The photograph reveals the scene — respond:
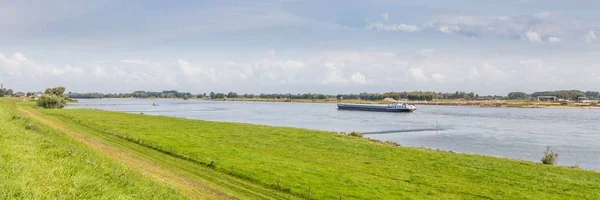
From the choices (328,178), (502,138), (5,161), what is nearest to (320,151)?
(328,178)

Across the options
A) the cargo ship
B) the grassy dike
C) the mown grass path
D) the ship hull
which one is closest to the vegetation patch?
the grassy dike

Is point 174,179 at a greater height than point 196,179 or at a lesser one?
greater

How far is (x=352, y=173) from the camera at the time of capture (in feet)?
92.1

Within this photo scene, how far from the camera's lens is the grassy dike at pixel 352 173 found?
23578mm

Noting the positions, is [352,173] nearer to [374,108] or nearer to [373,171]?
[373,171]

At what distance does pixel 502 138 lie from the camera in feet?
202

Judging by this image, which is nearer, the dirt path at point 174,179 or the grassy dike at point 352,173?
the dirt path at point 174,179

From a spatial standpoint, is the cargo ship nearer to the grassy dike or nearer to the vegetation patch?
the vegetation patch

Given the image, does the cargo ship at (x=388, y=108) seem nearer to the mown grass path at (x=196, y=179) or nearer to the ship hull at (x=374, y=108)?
the ship hull at (x=374, y=108)

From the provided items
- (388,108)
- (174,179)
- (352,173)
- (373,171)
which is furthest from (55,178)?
(388,108)

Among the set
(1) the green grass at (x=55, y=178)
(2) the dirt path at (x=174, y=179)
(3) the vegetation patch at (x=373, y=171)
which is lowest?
(3) the vegetation patch at (x=373, y=171)

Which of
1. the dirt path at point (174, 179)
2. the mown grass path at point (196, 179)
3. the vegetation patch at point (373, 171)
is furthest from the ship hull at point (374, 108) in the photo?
the dirt path at point (174, 179)

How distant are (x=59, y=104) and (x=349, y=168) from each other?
109529mm

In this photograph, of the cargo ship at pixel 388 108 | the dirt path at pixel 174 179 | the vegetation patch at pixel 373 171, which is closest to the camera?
the dirt path at pixel 174 179
